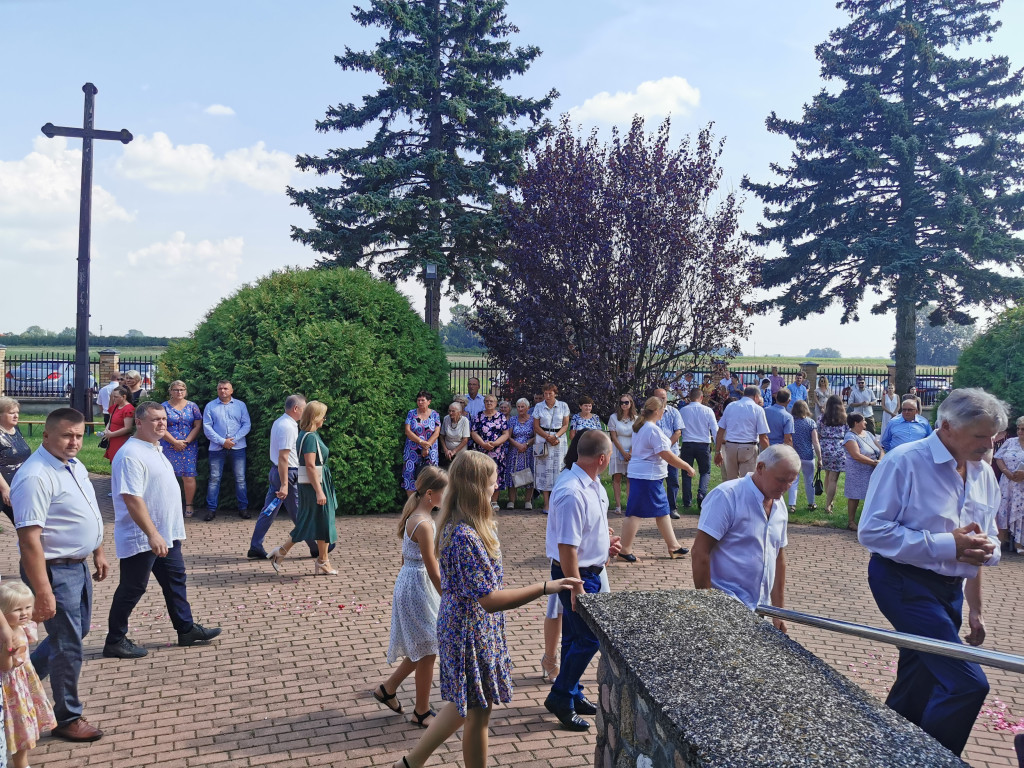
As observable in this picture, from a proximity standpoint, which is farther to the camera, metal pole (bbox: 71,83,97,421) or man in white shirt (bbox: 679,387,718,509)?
metal pole (bbox: 71,83,97,421)

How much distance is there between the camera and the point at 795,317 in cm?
3350

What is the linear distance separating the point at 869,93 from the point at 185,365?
92.7 feet

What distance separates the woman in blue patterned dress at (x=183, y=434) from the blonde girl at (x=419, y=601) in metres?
7.29

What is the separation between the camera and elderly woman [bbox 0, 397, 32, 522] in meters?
7.80

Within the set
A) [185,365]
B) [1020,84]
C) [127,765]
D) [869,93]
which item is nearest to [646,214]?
[185,365]

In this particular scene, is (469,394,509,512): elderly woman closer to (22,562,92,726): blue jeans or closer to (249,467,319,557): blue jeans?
(249,467,319,557): blue jeans

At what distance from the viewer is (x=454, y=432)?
1226 centimetres

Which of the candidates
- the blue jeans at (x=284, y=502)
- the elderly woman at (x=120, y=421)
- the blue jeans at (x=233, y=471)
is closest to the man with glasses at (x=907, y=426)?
the blue jeans at (x=284, y=502)

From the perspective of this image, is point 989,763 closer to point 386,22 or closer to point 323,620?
point 323,620

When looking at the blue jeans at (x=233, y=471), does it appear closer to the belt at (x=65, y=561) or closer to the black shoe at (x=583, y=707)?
the belt at (x=65, y=561)

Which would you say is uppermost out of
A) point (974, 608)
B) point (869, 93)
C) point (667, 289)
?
point (869, 93)

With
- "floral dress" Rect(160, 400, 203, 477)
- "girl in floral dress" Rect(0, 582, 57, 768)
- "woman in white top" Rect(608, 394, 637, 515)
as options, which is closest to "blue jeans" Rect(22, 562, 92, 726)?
"girl in floral dress" Rect(0, 582, 57, 768)

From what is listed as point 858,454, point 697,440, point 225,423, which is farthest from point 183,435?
point 858,454

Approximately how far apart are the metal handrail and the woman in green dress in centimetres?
572
